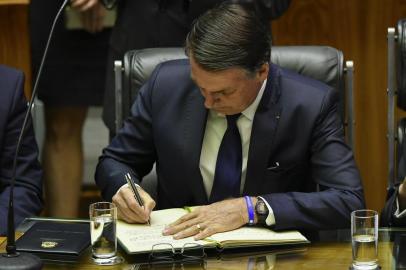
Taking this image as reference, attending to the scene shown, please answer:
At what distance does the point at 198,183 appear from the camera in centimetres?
287

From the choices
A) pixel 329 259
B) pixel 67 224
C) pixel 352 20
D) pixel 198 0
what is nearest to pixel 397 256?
pixel 329 259

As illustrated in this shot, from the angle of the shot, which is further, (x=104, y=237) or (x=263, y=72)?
(x=263, y=72)

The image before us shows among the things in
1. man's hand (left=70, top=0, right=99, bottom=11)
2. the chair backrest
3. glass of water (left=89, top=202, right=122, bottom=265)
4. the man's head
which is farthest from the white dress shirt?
man's hand (left=70, top=0, right=99, bottom=11)

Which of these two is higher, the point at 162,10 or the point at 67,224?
the point at 162,10

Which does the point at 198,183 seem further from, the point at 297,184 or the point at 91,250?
the point at 91,250

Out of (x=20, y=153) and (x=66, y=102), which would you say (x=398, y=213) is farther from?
(x=66, y=102)

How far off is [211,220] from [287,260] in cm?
26

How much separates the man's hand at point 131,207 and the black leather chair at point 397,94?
34.1 inches

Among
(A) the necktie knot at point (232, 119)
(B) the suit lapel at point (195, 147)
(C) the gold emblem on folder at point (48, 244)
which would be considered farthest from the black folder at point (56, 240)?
(A) the necktie knot at point (232, 119)

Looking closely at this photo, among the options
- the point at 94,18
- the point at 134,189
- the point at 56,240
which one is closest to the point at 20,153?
the point at 134,189

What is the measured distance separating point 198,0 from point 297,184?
1.09 meters

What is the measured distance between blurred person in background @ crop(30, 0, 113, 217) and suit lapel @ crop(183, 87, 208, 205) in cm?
153

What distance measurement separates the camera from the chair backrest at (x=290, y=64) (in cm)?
306

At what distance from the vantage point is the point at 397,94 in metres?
3.11
